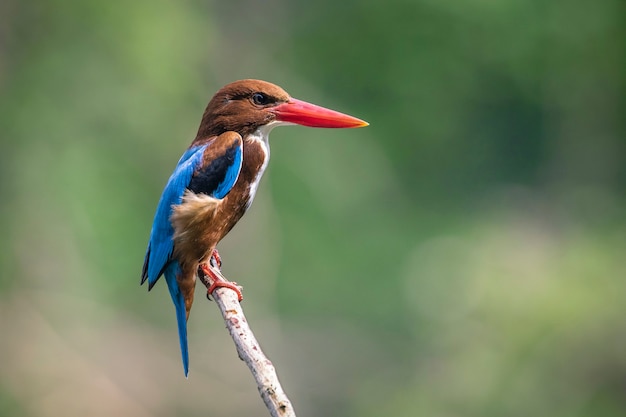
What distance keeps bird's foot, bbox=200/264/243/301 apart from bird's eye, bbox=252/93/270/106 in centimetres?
40

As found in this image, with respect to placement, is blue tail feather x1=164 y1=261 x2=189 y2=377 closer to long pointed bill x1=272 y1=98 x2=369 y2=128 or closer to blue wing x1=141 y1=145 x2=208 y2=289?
blue wing x1=141 y1=145 x2=208 y2=289

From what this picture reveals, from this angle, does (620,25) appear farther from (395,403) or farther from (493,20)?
(395,403)

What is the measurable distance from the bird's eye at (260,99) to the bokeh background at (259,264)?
4706 millimetres

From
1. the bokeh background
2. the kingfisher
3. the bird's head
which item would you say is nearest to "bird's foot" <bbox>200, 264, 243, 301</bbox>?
the kingfisher

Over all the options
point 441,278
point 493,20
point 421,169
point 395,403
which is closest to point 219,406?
point 395,403

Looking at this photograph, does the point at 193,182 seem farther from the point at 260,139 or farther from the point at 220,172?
the point at 260,139

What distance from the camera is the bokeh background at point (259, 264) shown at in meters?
7.29

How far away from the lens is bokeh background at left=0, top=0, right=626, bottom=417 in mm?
7285

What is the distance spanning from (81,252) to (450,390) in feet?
9.83

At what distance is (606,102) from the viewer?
1097 centimetres

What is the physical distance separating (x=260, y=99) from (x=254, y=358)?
0.70 metres

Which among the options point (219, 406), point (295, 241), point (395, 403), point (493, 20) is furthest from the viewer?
point (493, 20)

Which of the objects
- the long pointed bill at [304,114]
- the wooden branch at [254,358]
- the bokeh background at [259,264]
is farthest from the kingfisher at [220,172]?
the bokeh background at [259,264]

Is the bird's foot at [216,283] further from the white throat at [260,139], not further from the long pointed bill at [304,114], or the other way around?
the long pointed bill at [304,114]
